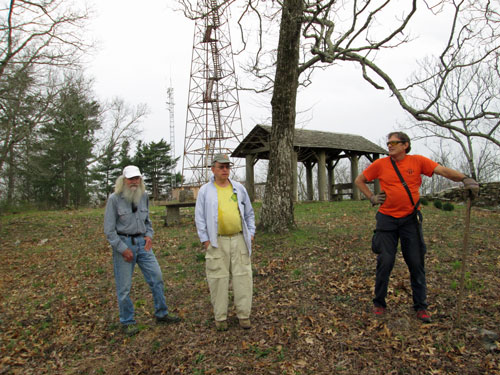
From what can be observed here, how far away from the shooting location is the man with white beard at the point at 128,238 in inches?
172

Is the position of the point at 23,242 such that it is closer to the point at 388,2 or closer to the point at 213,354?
the point at 213,354

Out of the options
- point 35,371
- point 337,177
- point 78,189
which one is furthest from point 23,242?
point 337,177

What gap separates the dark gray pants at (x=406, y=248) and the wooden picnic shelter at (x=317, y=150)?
12.3 m

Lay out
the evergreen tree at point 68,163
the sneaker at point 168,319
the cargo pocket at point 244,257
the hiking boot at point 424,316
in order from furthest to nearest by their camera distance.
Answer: the evergreen tree at point 68,163 < the sneaker at point 168,319 < the cargo pocket at point 244,257 < the hiking boot at point 424,316

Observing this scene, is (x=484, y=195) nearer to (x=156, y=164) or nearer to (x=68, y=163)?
(x=68, y=163)

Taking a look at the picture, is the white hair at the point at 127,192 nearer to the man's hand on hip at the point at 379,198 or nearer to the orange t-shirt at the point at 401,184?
the man's hand on hip at the point at 379,198

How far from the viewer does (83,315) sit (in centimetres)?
540

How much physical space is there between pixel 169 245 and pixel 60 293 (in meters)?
3.03

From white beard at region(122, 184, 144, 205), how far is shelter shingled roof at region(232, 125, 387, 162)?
12.3 metres

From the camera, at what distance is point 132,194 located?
448 cm

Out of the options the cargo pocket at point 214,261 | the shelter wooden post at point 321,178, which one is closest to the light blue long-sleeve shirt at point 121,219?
the cargo pocket at point 214,261

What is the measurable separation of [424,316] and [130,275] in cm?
361

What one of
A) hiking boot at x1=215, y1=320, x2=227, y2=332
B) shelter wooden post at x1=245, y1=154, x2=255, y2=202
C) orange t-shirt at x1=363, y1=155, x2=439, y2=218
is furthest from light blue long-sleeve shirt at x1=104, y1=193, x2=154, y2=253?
shelter wooden post at x1=245, y1=154, x2=255, y2=202

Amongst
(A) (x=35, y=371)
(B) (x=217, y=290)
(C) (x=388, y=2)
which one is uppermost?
(C) (x=388, y=2)
